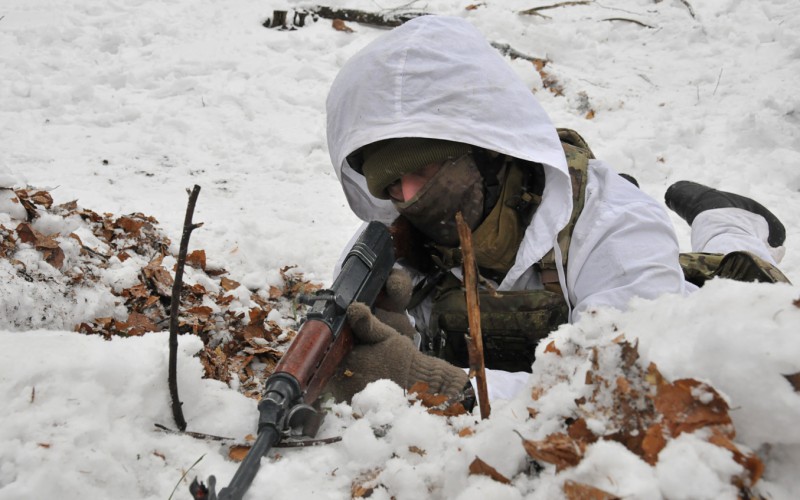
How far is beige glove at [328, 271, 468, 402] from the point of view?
2164 millimetres

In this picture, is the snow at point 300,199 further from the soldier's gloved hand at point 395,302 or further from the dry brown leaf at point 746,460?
the soldier's gloved hand at point 395,302

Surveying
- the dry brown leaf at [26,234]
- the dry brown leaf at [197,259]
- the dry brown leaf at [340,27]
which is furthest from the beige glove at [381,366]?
the dry brown leaf at [340,27]

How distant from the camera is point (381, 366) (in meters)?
2.19

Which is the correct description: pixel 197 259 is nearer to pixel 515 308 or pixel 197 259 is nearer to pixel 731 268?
pixel 515 308

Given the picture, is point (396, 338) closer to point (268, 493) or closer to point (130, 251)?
point (268, 493)

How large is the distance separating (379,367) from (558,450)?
1.36 metres

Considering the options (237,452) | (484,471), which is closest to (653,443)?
(484,471)

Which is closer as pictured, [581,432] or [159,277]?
[581,432]

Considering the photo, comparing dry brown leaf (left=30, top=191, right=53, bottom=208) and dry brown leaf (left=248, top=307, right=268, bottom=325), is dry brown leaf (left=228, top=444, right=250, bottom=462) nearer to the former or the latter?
dry brown leaf (left=248, top=307, right=268, bottom=325)

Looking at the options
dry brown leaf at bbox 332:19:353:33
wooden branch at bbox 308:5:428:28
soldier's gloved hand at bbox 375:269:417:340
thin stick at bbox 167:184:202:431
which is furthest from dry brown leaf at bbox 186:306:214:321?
wooden branch at bbox 308:5:428:28

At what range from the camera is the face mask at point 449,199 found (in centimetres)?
266

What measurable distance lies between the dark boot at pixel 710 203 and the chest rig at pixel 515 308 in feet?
4.93

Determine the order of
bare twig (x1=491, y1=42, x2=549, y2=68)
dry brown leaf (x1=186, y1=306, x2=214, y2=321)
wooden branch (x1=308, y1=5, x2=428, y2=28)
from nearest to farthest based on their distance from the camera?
dry brown leaf (x1=186, y1=306, x2=214, y2=321) < bare twig (x1=491, y1=42, x2=549, y2=68) < wooden branch (x1=308, y1=5, x2=428, y2=28)

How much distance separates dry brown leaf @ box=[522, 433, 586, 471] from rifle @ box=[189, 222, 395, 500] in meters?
0.58
